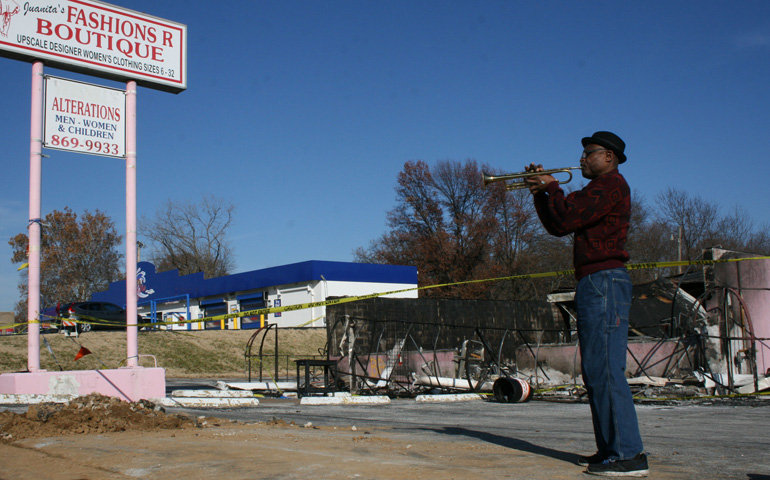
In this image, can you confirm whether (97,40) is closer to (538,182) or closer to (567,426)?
(538,182)

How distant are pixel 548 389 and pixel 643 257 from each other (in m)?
41.8

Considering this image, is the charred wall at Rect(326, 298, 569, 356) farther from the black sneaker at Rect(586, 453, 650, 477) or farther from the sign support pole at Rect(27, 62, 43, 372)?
the black sneaker at Rect(586, 453, 650, 477)

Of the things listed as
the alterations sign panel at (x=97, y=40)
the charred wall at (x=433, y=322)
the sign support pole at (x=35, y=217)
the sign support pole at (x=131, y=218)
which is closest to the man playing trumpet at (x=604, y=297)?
the sign support pole at (x=131, y=218)

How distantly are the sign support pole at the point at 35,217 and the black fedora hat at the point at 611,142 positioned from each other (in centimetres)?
854

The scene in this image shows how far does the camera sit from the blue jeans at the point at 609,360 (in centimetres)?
389

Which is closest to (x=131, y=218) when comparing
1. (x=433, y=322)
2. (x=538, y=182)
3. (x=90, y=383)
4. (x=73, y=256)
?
(x=90, y=383)

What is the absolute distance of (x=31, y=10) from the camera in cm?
1031

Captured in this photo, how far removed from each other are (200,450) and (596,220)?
3073 mm

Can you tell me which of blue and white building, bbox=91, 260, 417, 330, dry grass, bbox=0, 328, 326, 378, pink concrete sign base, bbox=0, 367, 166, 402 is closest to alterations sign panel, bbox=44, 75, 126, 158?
pink concrete sign base, bbox=0, 367, 166, 402

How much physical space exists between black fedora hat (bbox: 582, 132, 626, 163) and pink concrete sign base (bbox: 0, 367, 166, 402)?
797 cm

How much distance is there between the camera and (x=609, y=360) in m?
3.95

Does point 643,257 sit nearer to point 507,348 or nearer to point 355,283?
point 355,283

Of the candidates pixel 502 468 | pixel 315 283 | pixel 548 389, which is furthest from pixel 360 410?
pixel 315 283

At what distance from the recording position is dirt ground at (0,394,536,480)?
3895mm
